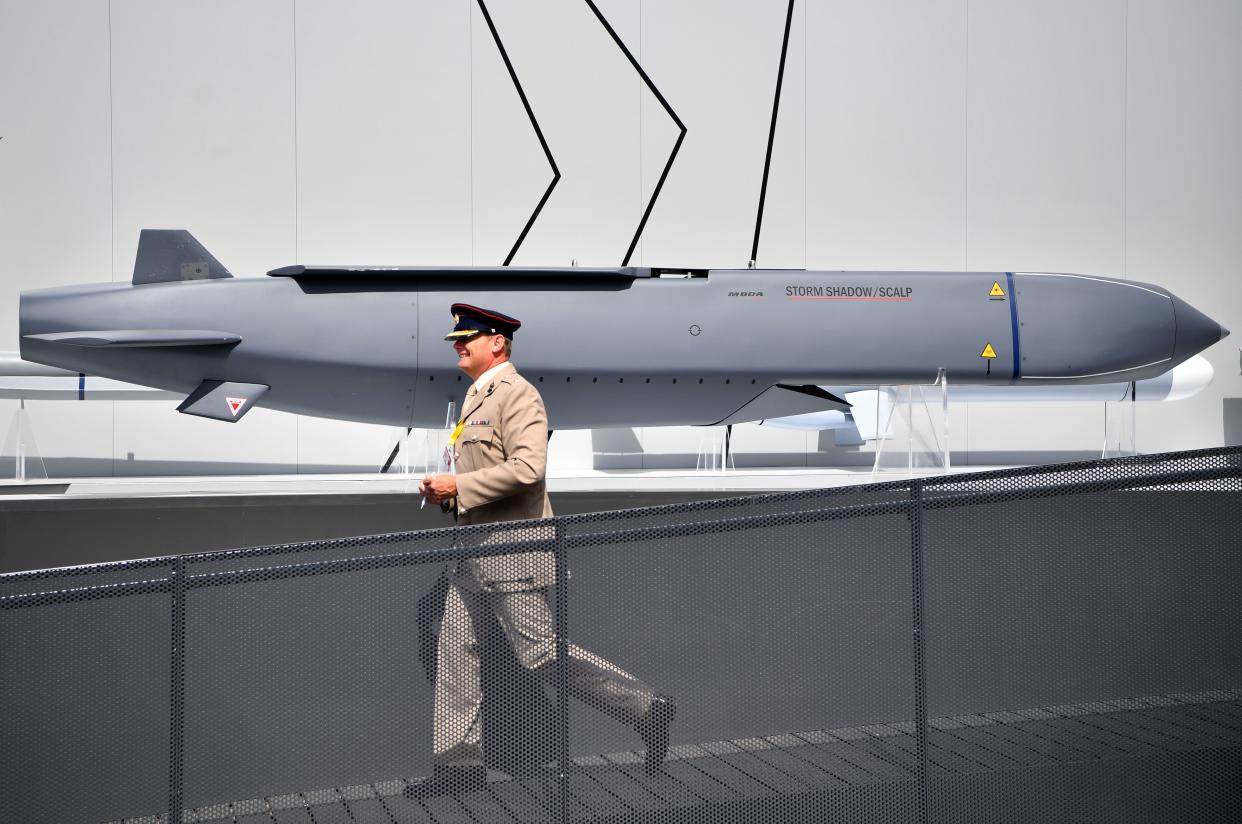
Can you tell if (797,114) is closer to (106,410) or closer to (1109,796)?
(106,410)

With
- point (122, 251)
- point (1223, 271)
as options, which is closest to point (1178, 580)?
point (122, 251)

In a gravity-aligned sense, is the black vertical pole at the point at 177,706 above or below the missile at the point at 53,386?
below

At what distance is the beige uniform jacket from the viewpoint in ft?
7.70

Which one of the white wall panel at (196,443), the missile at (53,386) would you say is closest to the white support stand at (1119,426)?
the white wall panel at (196,443)

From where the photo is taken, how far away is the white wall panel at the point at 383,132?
7184 millimetres

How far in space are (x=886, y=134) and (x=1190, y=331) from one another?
3.03 meters

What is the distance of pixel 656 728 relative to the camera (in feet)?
5.82

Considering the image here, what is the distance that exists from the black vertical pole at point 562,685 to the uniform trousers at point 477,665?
0.02 metres

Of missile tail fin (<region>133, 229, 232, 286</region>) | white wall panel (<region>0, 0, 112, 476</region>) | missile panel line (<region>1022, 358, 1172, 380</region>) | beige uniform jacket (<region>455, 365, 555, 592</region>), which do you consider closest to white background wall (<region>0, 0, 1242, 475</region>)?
white wall panel (<region>0, 0, 112, 476</region>)

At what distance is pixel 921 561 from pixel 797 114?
21.5 ft

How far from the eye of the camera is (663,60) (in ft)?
25.1

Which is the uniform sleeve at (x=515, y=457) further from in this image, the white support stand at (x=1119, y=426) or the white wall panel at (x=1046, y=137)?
the white wall panel at (x=1046, y=137)

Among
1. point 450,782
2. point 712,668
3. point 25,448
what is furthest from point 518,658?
point 25,448

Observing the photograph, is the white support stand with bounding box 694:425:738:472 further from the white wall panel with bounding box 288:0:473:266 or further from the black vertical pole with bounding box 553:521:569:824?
the black vertical pole with bounding box 553:521:569:824
